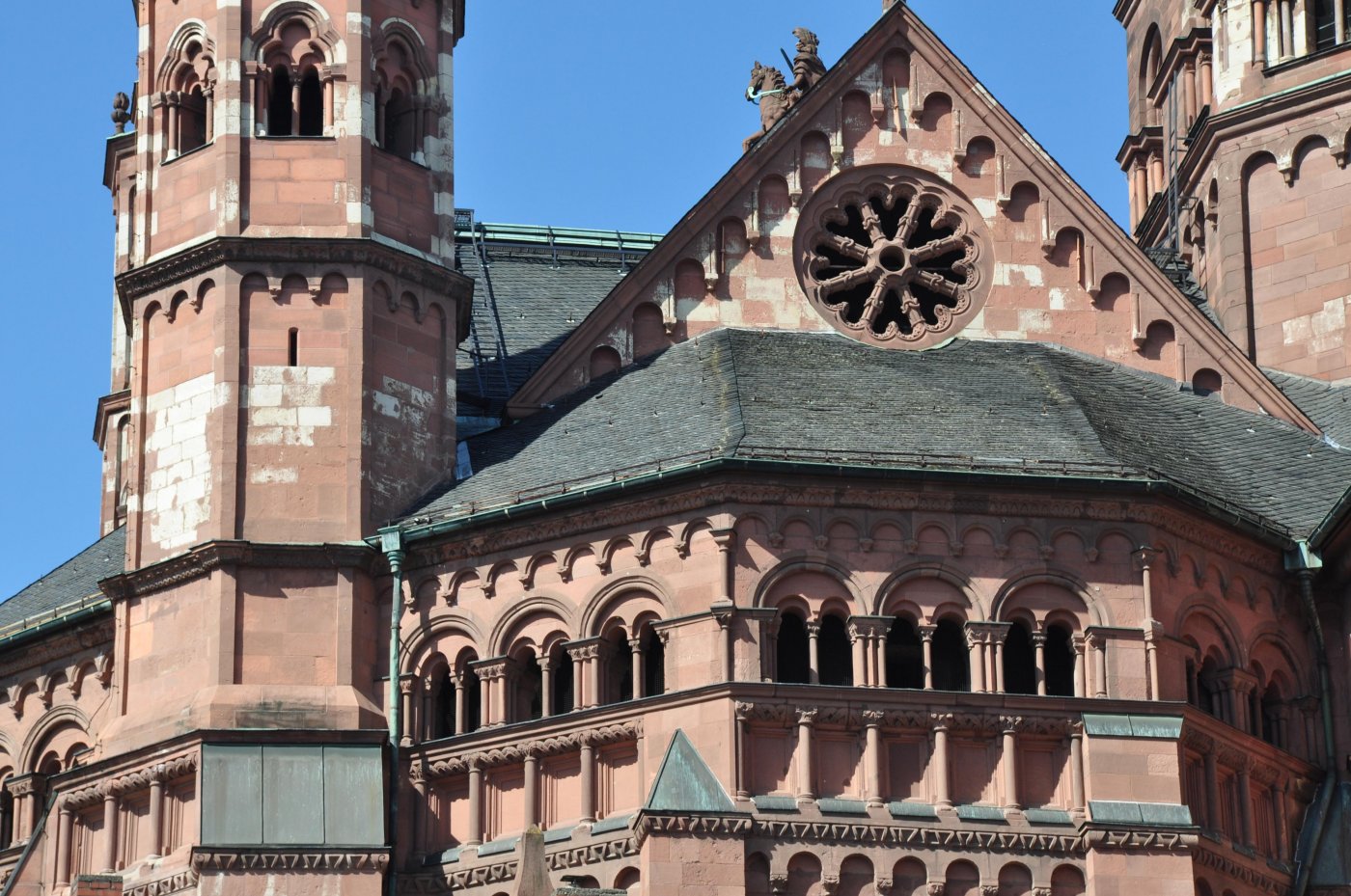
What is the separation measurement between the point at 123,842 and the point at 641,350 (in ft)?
31.7

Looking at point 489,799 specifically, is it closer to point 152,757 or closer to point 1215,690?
point 152,757

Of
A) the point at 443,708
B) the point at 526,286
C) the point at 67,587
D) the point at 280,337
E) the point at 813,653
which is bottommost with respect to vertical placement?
the point at 443,708

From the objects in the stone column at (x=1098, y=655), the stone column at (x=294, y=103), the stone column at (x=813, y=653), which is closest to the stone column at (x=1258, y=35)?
the stone column at (x=1098, y=655)

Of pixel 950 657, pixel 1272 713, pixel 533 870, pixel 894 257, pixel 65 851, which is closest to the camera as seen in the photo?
pixel 533 870

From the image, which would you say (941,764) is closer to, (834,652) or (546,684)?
(834,652)

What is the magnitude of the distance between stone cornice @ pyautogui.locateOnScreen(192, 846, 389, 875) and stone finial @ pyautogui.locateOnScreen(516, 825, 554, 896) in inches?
114

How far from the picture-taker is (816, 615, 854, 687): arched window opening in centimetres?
4684

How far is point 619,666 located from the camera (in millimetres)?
47312

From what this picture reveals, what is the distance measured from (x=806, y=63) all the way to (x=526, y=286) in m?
6.95

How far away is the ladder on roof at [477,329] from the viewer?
177 feet

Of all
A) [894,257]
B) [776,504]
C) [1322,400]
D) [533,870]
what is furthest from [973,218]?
[533,870]

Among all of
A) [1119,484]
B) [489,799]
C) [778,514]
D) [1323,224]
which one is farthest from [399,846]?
[1323,224]

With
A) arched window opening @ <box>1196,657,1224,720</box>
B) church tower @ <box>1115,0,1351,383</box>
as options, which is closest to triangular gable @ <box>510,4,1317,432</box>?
church tower @ <box>1115,0,1351,383</box>

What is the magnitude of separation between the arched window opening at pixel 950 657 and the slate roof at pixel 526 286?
8.46 metres
